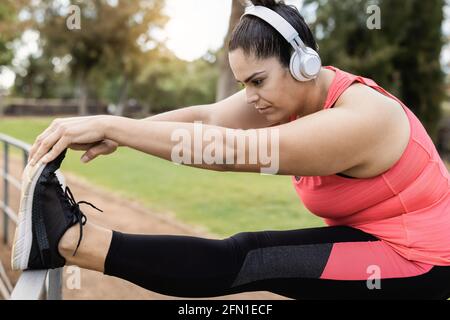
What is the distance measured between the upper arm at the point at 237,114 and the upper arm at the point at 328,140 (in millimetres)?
555

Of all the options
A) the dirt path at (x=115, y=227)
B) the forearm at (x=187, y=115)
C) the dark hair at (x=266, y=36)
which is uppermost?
the dark hair at (x=266, y=36)

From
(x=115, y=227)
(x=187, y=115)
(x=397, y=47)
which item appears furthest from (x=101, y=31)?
(x=187, y=115)

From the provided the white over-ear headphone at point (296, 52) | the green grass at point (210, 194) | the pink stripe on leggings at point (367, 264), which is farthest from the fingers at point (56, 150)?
the green grass at point (210, 194)

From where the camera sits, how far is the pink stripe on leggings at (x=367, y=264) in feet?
4.80

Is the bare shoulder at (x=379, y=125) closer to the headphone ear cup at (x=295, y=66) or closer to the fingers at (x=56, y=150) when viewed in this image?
the headphone ear cup at (x=295, y=66)

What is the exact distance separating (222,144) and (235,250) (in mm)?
324

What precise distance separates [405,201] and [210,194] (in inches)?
194

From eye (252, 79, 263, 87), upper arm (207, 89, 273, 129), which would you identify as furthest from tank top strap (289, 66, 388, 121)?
upper arm (207, 89, 273, 129)

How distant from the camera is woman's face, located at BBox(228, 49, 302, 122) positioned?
4.87 feet

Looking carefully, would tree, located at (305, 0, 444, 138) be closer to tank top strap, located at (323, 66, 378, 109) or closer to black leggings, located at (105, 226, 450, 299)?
tank top strap, located at (323, 66, 378, 109)

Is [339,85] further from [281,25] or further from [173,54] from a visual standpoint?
[173,54]

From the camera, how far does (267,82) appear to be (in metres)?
1.51

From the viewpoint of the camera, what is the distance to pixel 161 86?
96.6 feet
